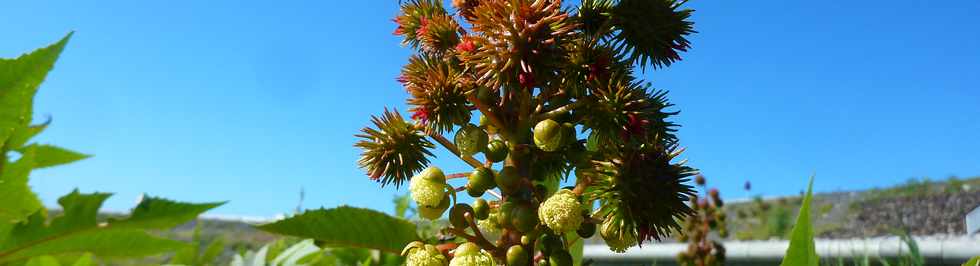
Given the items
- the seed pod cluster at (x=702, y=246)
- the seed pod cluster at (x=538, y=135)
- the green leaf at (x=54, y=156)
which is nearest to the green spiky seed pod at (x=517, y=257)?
the seed pod cluster at (x=538, y=135)

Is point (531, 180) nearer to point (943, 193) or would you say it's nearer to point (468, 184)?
point (468, 184)

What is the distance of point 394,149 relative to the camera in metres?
1.24

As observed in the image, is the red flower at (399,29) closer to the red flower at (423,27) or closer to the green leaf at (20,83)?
the red flower at (423,27)

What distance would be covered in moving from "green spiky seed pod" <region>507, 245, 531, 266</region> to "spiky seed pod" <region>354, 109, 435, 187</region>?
0.28 metres

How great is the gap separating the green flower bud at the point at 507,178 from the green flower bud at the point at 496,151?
4 centimetres

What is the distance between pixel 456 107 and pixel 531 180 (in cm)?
18

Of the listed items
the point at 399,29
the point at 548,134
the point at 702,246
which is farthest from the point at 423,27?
the point at 702,246

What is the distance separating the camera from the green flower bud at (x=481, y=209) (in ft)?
3.87

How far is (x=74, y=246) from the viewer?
111cm

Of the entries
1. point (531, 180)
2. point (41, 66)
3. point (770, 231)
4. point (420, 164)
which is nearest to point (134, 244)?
point (41, 66)

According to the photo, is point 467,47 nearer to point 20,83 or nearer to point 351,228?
point 351,228

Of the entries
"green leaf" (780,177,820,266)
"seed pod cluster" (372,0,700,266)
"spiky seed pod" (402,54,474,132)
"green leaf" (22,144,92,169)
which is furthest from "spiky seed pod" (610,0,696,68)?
"green leaf" (22,144,92,169)

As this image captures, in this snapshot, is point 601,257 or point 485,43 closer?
point 485,43

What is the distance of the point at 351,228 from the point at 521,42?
440 millimetres
